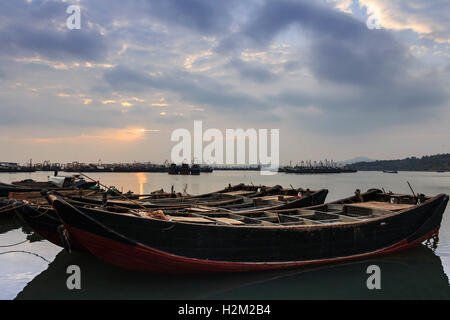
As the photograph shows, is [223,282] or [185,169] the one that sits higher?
[185,169]

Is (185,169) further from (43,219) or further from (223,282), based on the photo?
(223,282)

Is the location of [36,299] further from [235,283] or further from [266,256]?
[266,256]

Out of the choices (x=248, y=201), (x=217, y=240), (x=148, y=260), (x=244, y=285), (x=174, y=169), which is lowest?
(x=244, y=285)

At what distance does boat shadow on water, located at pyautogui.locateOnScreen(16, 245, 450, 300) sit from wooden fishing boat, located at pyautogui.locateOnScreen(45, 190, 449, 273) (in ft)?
1.37

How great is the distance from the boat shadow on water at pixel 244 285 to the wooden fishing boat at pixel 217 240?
419 millimetres

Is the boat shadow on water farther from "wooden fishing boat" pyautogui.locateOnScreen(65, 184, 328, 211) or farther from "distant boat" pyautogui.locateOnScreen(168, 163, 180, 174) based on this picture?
"distant boat" pyautogui.locateOnScreen(168, 163, 180, 174)

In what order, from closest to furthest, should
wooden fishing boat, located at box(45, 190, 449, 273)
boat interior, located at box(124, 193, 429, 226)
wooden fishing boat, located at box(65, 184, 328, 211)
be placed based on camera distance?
1. wooden fishing boat, located at box(45, 190, 449, 273)
2. boat interior, located at box(124, 193, 429, 226)
3. wooden fishing boat, located at box(65, 184, 328, 211)

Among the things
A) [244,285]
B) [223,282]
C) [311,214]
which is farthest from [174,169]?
Result: [244,285]

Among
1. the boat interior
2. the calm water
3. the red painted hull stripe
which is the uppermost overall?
the boat interior

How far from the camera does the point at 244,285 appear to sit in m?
9.84

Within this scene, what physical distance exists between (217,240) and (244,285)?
1.79 meters

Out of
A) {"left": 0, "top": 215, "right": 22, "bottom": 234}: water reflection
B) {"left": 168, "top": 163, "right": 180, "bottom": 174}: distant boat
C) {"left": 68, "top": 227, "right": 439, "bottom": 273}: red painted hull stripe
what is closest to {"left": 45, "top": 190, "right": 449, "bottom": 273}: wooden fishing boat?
{"left": 68, "top": 227, "right": 439, "bottom": 273}: red painted hull stripe

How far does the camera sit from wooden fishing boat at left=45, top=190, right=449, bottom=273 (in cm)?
883
